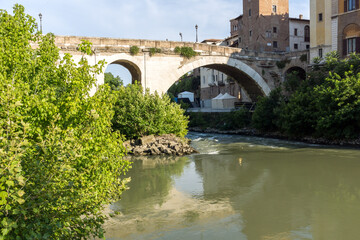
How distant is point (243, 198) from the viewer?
416 inches

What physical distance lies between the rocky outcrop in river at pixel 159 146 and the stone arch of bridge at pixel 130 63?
6.04 m

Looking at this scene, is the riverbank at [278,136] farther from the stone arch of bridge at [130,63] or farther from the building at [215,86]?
the building at [215,86]

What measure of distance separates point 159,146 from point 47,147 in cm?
1493

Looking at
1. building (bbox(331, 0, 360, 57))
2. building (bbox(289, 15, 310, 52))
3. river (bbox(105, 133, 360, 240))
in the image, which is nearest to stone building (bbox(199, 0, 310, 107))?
building (bbox(289, 15, 310, 52))

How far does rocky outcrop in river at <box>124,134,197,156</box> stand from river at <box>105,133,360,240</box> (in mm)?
1124

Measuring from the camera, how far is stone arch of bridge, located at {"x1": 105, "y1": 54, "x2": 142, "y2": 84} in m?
23.4

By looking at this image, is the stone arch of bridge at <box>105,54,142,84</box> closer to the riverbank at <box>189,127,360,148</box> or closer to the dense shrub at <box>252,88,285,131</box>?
the dense shrub at <box>252,88,285,131</box>

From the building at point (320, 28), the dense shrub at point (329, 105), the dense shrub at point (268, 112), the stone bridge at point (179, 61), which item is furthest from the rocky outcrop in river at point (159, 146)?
the building at point (320, 28)

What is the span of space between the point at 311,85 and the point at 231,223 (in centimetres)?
1825

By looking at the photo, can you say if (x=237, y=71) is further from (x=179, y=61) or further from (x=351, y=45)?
(x=351, y=45)

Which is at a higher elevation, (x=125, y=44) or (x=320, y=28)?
(x=320, y=28)

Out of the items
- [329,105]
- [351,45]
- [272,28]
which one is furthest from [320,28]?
[272,28]

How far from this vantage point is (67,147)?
4.23 metres

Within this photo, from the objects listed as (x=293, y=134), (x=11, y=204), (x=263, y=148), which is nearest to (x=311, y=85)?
(x=293, y=134)
